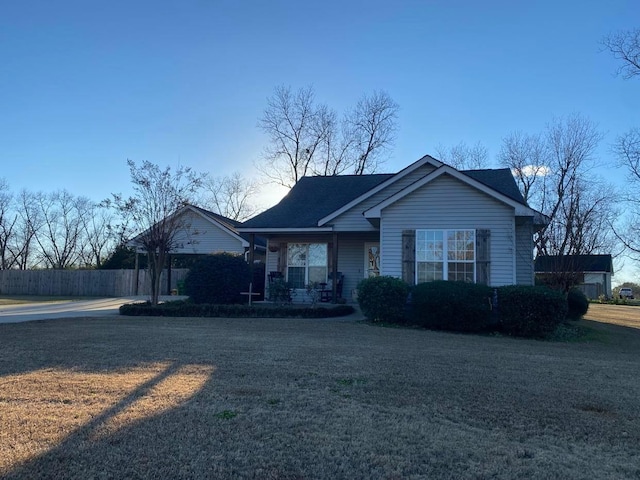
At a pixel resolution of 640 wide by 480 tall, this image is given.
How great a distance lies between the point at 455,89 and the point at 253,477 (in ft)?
48.1

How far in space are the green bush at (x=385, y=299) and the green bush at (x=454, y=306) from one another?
1.71 ft

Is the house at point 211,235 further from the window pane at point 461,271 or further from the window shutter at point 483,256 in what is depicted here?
the window shutter at point 483,256

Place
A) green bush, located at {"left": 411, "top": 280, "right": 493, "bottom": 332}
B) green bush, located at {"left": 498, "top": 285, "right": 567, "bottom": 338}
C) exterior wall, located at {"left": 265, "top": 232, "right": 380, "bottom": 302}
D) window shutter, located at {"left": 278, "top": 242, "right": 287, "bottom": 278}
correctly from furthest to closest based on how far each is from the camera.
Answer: window shutter, located at {"left": 278, "top": 242, "right": 287, "bottom": 278}, exterior wall, located at {"left": 265, "top": 232, "right": 380, "bottom": 302}, green bush, located at {"left": 411, "top": 280, "right": 493, "bottom": 332}, green bush, located at {"left": 498, "top": 285, "right": 567, "bottom": 338}

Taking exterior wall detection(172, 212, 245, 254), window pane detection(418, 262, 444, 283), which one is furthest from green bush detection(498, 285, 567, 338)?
exterior wall detection(172, 212, 245, 254)

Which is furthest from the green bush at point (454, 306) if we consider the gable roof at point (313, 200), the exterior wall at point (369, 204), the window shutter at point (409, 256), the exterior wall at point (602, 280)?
the exterior wall at point (602, 280)

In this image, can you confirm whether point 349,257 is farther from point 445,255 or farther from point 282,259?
point 445,255

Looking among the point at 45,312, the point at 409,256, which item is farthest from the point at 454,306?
the point at 45,312

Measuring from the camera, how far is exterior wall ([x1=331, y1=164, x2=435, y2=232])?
16.3m

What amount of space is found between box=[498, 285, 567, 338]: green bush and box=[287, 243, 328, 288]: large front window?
804cm

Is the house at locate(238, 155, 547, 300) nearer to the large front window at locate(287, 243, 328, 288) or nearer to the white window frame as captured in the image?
the white window frame

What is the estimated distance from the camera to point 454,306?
1156 cm

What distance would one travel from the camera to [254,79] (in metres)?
16.1

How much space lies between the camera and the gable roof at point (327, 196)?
53.2 ft

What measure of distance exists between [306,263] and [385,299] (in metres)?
6.62
